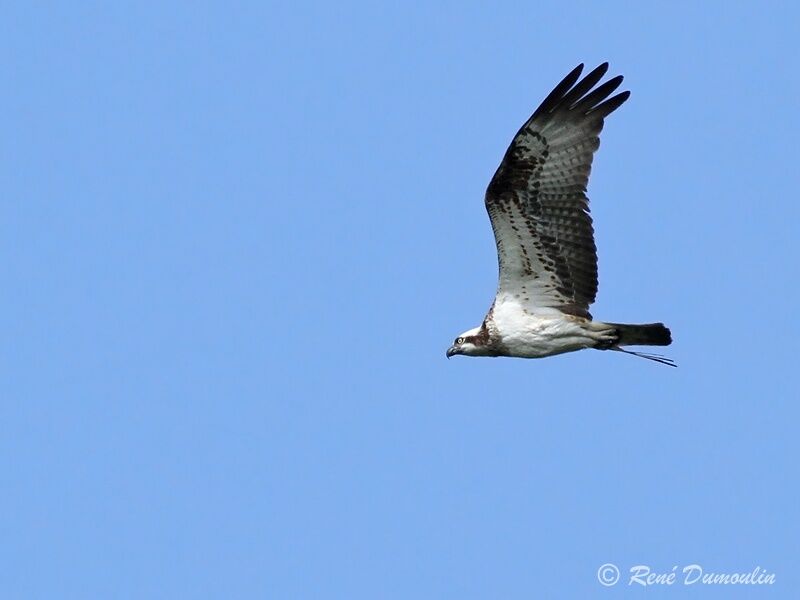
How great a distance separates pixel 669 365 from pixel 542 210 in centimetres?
196

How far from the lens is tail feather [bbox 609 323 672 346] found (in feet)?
81.5

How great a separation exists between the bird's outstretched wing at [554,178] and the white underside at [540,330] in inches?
20.7

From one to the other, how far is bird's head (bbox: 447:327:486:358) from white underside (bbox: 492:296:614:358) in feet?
0.75

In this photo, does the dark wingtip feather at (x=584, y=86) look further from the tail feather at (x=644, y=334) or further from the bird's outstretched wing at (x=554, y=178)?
the tail feather at (x=644, y=334)

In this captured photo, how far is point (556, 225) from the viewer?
25000mm

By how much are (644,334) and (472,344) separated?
5.68ft

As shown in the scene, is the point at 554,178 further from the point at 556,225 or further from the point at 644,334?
the point at 644,334

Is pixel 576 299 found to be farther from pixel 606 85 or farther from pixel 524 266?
pixel 606 85

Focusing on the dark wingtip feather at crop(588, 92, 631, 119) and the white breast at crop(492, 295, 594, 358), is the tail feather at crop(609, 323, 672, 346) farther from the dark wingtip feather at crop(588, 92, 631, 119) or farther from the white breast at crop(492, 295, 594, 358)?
the dark wingtip feather at crop(588, 92, 631, 119)

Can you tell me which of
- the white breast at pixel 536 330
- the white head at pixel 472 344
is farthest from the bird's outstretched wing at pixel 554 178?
the white head at pixel 472 344

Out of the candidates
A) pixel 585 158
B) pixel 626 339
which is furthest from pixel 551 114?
pixel 626 339

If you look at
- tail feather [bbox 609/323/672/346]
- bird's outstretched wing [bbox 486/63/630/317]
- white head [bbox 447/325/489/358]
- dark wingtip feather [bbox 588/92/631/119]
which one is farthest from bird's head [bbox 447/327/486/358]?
dark wingtip feather [bbox 588/92/631/119]

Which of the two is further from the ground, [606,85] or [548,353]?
[606,85]

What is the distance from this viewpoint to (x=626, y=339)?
82.0 feet
